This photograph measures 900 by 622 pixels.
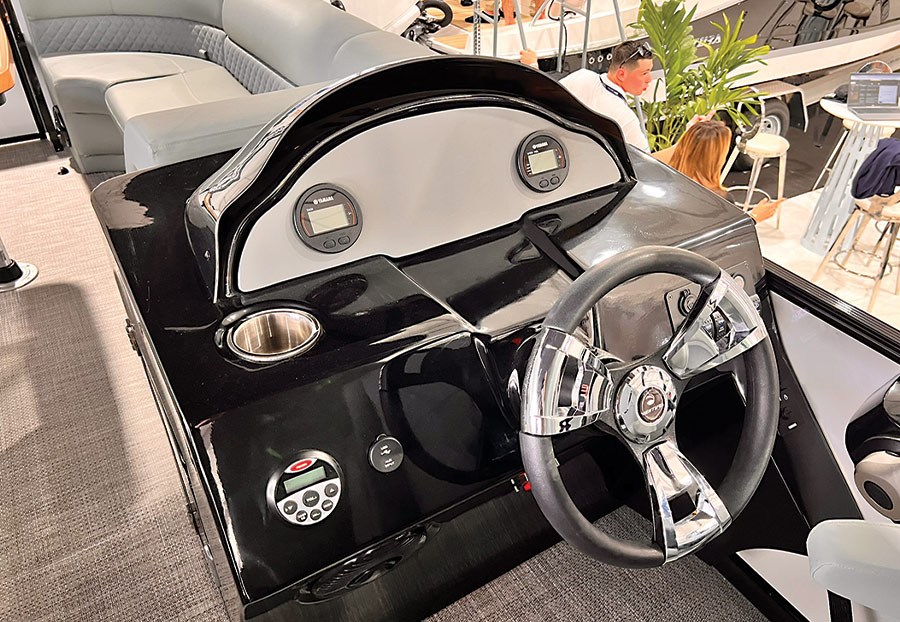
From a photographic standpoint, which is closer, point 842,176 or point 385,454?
point 385,454

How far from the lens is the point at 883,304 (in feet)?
12.4

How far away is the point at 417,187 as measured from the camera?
1.40 m

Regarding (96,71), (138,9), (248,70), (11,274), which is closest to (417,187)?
(11,274)

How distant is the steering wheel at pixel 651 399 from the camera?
94 centimetres

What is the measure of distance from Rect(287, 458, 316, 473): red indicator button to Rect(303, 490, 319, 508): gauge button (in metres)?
0.04

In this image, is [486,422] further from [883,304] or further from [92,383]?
[883,304]

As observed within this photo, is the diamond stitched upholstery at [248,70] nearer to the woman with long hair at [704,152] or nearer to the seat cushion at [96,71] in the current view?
the seat cushion at [96,71]

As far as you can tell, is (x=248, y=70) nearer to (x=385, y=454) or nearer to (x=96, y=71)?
(x=96, y=71)

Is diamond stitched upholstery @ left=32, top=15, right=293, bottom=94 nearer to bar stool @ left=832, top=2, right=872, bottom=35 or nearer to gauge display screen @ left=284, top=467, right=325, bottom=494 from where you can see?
gauge display screen @ left=284, top=467, right=325, bottom=494

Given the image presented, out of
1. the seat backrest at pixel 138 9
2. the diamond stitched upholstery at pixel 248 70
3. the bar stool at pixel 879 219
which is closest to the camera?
the diamond stitched upholstery at pixel 248 70

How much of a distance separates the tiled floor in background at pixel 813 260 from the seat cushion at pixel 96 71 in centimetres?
354

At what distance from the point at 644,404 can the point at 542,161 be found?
70cm

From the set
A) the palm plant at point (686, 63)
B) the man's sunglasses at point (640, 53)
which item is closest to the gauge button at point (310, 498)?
the man's sunglasses at point (640, 53)

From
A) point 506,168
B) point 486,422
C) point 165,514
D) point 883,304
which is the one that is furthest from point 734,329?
point 883,304
